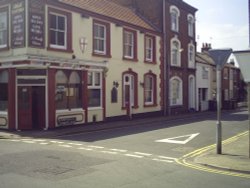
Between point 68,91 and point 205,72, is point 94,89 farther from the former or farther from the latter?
point 205,72

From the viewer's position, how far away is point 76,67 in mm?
21031

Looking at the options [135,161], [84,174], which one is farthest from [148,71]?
[84,174]

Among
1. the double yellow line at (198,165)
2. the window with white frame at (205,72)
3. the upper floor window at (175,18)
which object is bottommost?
the double yellow line at (198,165)

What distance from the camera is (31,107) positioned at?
751 inches

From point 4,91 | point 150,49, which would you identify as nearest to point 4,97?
point 4,91

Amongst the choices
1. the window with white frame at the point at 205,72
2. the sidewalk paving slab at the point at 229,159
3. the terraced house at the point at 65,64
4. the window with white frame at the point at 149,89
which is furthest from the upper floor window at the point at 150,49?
the sidewalk paving slab at the point at 229,159

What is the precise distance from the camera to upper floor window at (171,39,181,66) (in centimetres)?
3344

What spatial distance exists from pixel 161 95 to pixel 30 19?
15200 millimetres

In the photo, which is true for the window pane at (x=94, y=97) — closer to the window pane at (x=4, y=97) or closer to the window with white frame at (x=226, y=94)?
the window pane at (x=4, y=97)

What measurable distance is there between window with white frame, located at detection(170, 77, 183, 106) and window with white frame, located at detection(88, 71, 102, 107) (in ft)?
36.6

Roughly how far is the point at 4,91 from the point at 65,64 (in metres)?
3.57

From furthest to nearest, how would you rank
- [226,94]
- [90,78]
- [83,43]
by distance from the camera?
[226,94], [90,78], [83,43]

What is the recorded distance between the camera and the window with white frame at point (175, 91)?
3322 cm

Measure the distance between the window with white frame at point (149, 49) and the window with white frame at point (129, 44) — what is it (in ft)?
6.94
